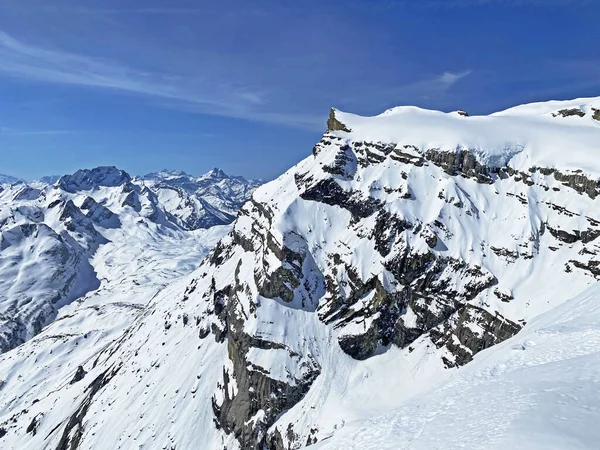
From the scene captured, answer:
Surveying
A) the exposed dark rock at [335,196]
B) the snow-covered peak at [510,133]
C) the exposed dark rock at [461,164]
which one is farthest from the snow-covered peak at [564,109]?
the exposed dark rock at [335,196]

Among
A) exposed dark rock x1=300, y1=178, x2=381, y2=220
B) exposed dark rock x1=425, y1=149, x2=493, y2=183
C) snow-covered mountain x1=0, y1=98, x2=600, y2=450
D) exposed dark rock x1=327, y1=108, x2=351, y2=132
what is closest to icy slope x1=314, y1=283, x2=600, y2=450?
snow-covered mountain x1=0, y1=98, x2=600, y2=450

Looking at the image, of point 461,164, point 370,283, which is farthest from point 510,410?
point 461,164

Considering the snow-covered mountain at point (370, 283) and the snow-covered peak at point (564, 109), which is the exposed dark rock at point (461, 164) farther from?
the snow-covered peak at point (564, 109)

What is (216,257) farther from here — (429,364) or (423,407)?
(423,407)

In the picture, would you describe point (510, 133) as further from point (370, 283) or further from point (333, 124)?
point (333, 124)

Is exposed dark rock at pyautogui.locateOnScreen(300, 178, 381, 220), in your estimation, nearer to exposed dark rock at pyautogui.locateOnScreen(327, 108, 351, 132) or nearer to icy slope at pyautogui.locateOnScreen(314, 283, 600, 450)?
exposed dark rock at pyautogui.locateOnScreen(327, 108, 351, 132)

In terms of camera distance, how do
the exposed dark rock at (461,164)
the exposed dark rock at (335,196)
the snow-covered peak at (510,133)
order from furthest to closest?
1. the exposed dark rock at (335,196)
2. the exposed dark rock at (461,164)
3. the snow-covered peak at (510,133)

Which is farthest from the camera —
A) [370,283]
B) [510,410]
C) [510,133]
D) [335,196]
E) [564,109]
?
[564,109]
